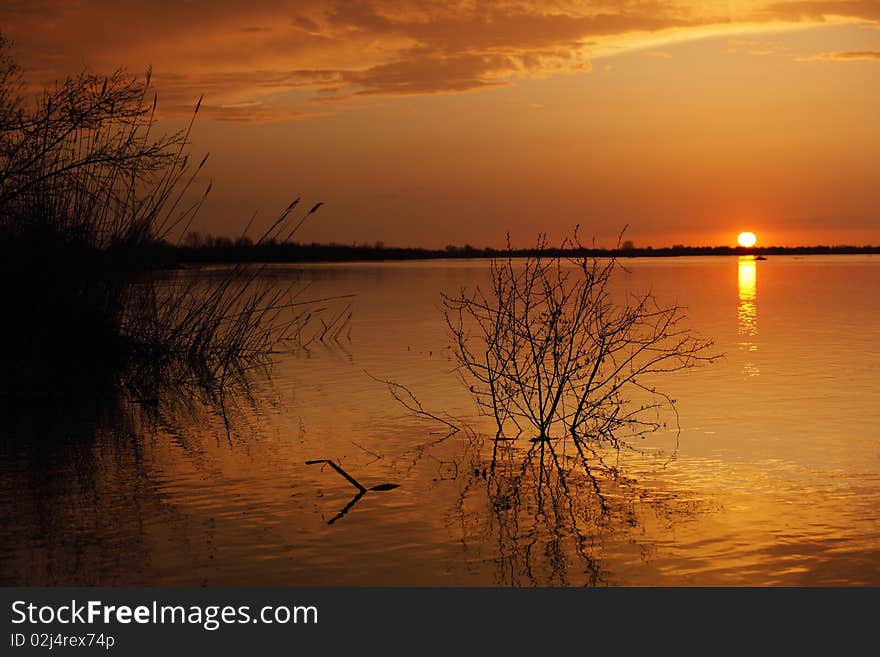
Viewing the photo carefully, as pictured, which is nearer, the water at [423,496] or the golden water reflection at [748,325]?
the water at [423,496]

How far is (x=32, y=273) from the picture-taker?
1345 cm

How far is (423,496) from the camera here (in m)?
8.02

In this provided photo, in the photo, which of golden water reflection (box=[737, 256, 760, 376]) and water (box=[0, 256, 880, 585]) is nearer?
water (box=[0, 256, 880, 585])

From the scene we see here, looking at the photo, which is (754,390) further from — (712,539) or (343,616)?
(343,616)

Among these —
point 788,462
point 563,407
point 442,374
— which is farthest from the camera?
point 442,374

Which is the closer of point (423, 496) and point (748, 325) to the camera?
point (423, 496)

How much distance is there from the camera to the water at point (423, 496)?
6.21 m

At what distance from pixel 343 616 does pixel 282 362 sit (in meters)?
11.7

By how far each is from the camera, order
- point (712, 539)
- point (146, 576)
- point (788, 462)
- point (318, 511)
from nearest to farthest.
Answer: point (146, 576) < point (712, 539) < point (318, 511) < point (788, 462)

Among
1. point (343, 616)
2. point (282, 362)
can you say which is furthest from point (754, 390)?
point (343, 616)

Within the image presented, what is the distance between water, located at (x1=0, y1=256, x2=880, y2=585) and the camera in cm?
621

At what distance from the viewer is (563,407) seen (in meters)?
11.1

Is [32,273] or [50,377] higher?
[32,273]

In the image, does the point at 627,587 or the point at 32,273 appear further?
the point at 32,273
